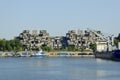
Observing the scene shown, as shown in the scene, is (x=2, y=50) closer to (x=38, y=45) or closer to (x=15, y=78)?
(x=38, y=45)

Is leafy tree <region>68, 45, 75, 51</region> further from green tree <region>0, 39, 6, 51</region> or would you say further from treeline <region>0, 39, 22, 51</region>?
green tree <region>0, 39, 6, 51</region>

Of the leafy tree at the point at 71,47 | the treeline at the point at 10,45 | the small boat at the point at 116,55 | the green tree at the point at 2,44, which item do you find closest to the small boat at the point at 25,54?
the treeline at the point at 10,45

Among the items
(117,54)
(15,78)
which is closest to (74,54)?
(117,54)

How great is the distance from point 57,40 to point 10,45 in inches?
1057

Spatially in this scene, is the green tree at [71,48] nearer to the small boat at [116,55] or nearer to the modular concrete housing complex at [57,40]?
the modular concrete housing complex at [57,40]

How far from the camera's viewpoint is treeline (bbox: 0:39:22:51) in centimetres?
16888

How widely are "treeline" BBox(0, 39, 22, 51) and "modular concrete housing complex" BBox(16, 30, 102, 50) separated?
10.0 metres

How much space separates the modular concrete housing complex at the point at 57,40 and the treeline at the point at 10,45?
33.0 feet

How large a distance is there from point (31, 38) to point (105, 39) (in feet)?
135

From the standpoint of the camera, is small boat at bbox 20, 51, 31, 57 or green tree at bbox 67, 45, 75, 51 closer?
small boat at bbox 20, 51, 31, 57

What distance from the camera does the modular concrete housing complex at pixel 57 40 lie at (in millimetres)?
186250

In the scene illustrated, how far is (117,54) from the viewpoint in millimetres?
112875

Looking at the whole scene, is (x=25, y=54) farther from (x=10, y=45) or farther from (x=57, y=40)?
(x=57, y=40)

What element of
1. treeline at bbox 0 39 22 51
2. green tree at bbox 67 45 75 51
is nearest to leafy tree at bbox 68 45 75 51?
green tree at bbox 67 45 75 51
